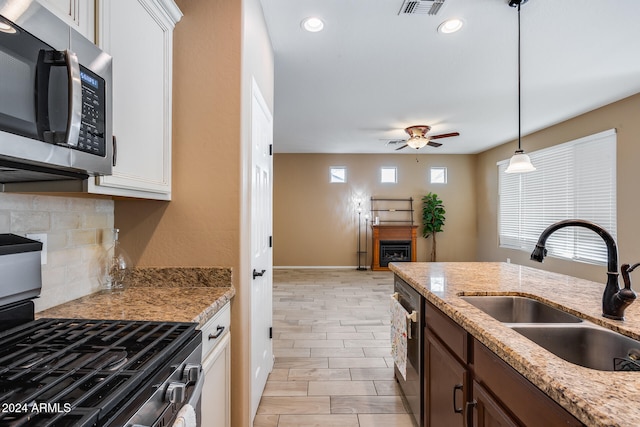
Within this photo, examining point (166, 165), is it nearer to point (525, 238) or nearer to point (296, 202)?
point (296, 202)

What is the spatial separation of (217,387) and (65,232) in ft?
3.26

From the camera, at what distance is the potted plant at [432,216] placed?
7309 mm

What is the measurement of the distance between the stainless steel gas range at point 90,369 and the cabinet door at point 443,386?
40.2 inches

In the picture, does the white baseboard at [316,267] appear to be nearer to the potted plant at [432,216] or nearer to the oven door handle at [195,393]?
the potted plant at [432,216]

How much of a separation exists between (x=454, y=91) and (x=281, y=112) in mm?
2290

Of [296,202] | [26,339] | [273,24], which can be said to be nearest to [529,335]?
[26,339]

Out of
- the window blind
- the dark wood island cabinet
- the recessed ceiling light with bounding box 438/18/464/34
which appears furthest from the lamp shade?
the window blind

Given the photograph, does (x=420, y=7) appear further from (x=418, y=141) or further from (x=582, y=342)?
(x=418, y=141)

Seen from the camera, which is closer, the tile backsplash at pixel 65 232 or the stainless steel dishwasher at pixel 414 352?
the tile backsplash at pixel 65 232

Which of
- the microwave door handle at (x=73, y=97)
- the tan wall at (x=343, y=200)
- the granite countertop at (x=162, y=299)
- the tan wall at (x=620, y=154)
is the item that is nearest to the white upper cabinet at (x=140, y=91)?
the microwave door handle at (x=73, y=97)

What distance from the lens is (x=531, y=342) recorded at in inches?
38.4

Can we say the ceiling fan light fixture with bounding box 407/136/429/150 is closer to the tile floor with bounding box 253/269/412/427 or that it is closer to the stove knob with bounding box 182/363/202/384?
the tile floor with bounding box 253/269/412/427

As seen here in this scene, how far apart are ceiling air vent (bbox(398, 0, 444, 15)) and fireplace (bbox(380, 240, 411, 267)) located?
5.39 m

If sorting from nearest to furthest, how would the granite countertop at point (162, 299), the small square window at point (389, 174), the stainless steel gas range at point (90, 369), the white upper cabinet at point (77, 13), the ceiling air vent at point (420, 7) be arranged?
1. the stainless steel gas range at point (90, 369)
2. the white upper cabinet at point (77, 13)
3. the granite countertop at point (162, 299)
4. the ceiling air vent at point (420, 7)
5. the small square window at point (389, 174)
